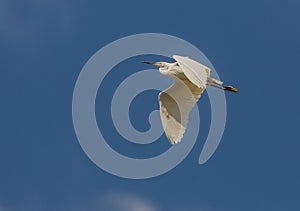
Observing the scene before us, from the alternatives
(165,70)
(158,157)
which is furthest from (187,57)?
(158,157)

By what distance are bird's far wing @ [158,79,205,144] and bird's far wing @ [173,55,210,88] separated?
4.13ft

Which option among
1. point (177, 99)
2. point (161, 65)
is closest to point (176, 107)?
point (177, 99)

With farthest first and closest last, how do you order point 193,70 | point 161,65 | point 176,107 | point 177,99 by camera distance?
point 161,65 → point 177,99 → point 176,107 → point 193,70

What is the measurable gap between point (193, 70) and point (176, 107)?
9.04 feet

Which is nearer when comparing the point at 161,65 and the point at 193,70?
the point at 193,70

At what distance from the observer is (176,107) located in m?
28.3

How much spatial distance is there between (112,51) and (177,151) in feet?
12.5

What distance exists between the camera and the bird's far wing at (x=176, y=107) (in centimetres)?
2769

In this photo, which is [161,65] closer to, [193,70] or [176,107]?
[176,107]

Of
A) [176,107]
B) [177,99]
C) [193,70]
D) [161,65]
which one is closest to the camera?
[193,70]

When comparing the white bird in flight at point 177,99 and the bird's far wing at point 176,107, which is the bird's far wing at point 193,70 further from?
the bird's far wing at point 176,107

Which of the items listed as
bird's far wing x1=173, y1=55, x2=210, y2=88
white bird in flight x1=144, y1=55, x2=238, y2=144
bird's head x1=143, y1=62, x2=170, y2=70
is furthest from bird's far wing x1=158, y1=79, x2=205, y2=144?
bird's far wing x1=173, y1=55, x2=210, y2=88

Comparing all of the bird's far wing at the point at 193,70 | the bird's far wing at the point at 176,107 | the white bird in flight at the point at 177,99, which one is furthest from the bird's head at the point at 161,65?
→ the bird's far wing at the point at 193,70

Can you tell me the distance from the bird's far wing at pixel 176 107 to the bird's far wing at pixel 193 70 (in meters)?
1.26
